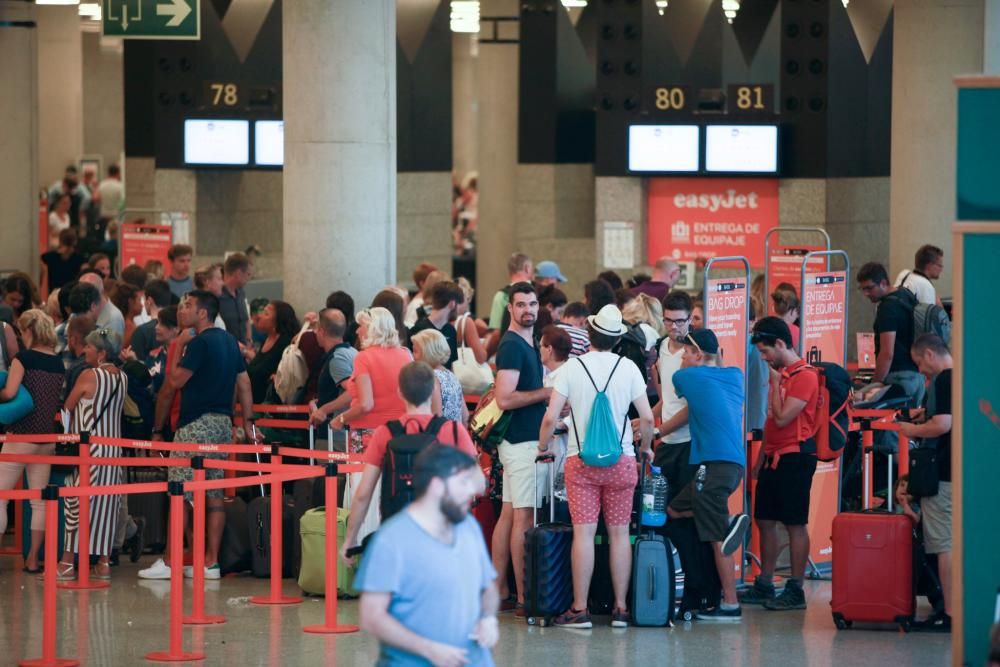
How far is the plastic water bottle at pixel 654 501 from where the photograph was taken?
9922mm

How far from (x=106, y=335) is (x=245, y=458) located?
5.07 ft

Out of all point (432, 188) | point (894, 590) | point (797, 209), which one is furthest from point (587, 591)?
point (432, 188)

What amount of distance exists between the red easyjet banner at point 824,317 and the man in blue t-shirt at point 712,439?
176 centimetres

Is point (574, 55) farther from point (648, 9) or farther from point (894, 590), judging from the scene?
point (894, 590)

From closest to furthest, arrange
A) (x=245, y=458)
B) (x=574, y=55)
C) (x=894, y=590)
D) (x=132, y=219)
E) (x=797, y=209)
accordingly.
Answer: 1. (x=894, y=590)
2. (x=245, y=458)
3. (x=797, y=209)
4. (x=574, y=55)
5. (x=132, y=219)

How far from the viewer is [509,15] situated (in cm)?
2606

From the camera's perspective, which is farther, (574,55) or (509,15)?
(509,15)

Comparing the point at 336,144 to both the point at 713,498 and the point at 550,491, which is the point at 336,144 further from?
the point at 713,498

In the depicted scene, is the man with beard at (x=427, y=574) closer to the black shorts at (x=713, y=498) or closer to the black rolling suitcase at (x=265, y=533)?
the black shorts at (x=713, y=498)

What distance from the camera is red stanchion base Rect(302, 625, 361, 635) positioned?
9.72 metres

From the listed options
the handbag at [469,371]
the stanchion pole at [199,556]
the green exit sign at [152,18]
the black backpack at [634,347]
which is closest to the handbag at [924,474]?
the black backpack at [634,347]

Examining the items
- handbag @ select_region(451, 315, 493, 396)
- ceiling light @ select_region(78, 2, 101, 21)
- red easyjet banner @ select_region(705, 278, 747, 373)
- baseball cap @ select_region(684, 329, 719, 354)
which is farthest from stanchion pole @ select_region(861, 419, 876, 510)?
ceiling light @ select_region(78, 2, 101, 21)

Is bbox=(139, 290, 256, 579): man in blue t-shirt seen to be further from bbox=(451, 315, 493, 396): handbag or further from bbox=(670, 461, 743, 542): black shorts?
bbox=(670, 461, 743, 542): black shorts

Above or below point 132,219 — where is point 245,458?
below
